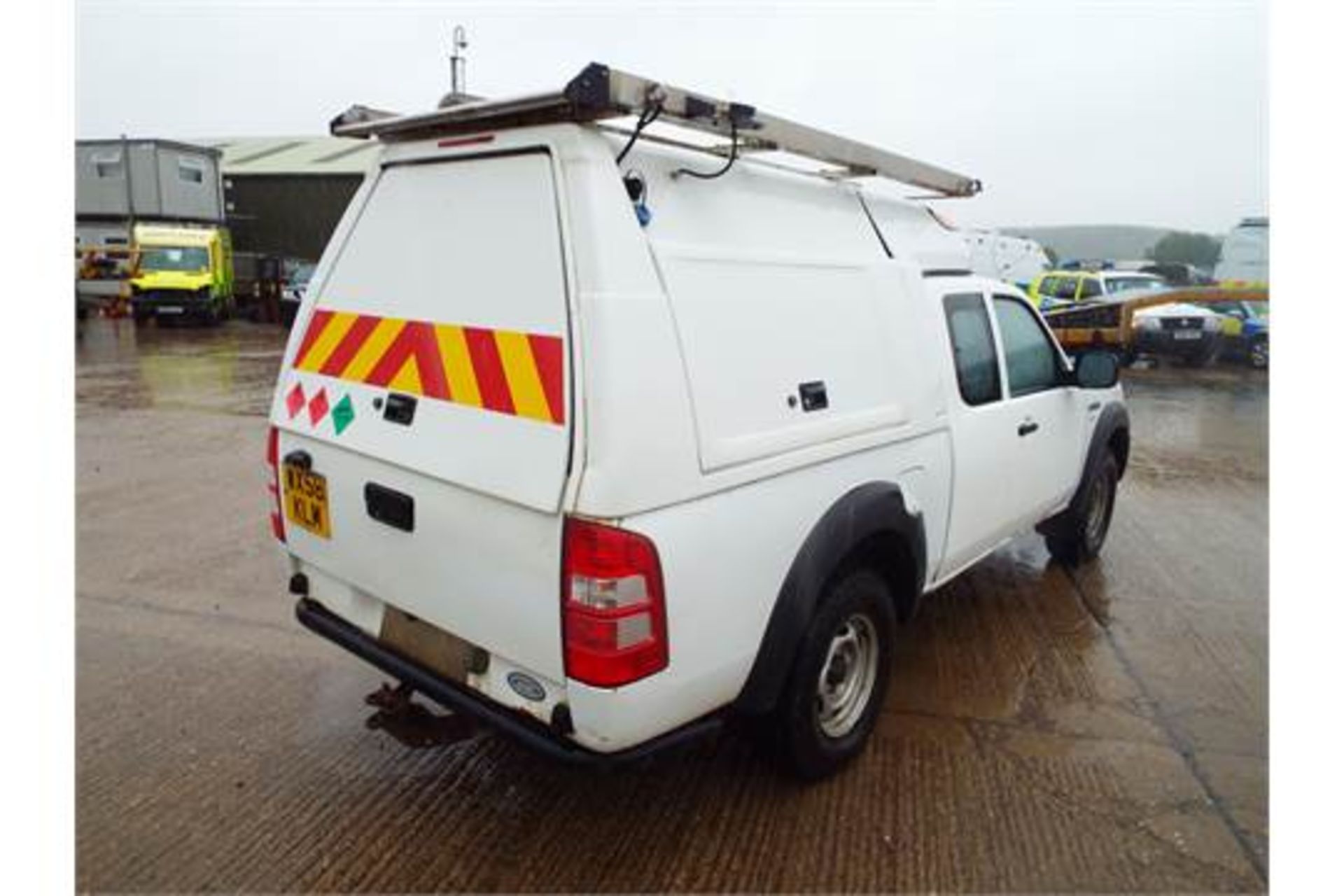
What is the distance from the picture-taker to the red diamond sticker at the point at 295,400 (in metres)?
2.89

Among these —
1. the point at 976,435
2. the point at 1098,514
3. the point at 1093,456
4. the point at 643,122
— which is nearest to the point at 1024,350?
the point at 976,435

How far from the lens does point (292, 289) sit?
22109mm

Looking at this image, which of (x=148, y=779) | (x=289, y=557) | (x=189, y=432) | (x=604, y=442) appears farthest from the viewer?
(x=189, y=432)

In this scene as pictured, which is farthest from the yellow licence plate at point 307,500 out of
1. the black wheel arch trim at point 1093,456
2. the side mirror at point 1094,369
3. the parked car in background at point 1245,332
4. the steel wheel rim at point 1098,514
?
the parked car in background at point 1245,332

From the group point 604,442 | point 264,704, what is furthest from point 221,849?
point 604,442

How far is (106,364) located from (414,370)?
14.3 m

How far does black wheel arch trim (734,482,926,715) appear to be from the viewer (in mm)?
2463

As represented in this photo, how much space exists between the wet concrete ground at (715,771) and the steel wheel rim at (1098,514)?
0.27m

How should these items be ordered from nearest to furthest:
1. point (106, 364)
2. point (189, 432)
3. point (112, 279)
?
point (189, 432) < point (106, 364) < point (112, 279)

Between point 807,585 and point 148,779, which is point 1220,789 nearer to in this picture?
point 807,585

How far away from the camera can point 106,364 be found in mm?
14016

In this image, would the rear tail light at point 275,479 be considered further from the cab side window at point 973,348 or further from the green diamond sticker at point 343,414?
the cab side window at point 973,348

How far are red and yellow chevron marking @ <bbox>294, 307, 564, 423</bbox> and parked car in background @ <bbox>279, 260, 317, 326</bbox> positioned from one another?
65.4 feet

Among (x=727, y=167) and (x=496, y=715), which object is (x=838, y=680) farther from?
(x=727, y=167)
